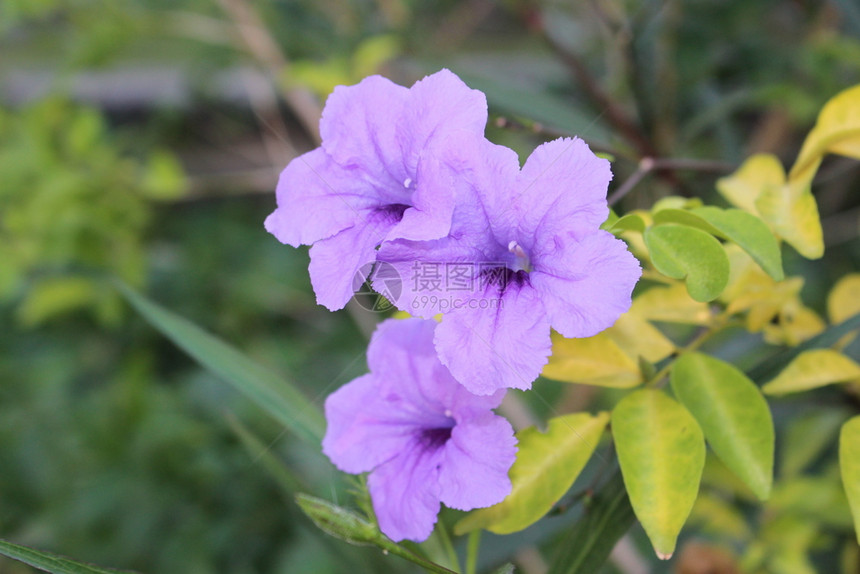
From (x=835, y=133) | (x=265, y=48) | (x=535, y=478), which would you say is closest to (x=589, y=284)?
(x=535, y=478)

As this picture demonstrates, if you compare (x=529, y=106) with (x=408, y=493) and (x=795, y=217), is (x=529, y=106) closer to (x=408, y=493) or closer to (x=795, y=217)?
(x=795, y=217)

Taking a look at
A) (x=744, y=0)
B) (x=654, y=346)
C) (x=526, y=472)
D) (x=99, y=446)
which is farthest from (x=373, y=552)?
(x=744, y=0)

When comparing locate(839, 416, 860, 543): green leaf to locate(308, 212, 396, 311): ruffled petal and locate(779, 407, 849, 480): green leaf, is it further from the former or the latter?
locate(779, 407, 849, 480): green leaf

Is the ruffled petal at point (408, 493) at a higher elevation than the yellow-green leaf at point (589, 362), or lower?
lower

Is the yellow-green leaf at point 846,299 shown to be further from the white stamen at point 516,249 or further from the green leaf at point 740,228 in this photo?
the white stamen at point 516,249

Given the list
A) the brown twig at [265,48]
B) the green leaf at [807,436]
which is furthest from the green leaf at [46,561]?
the brown twig at [265,48]

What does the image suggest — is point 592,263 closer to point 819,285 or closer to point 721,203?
point 721,203
